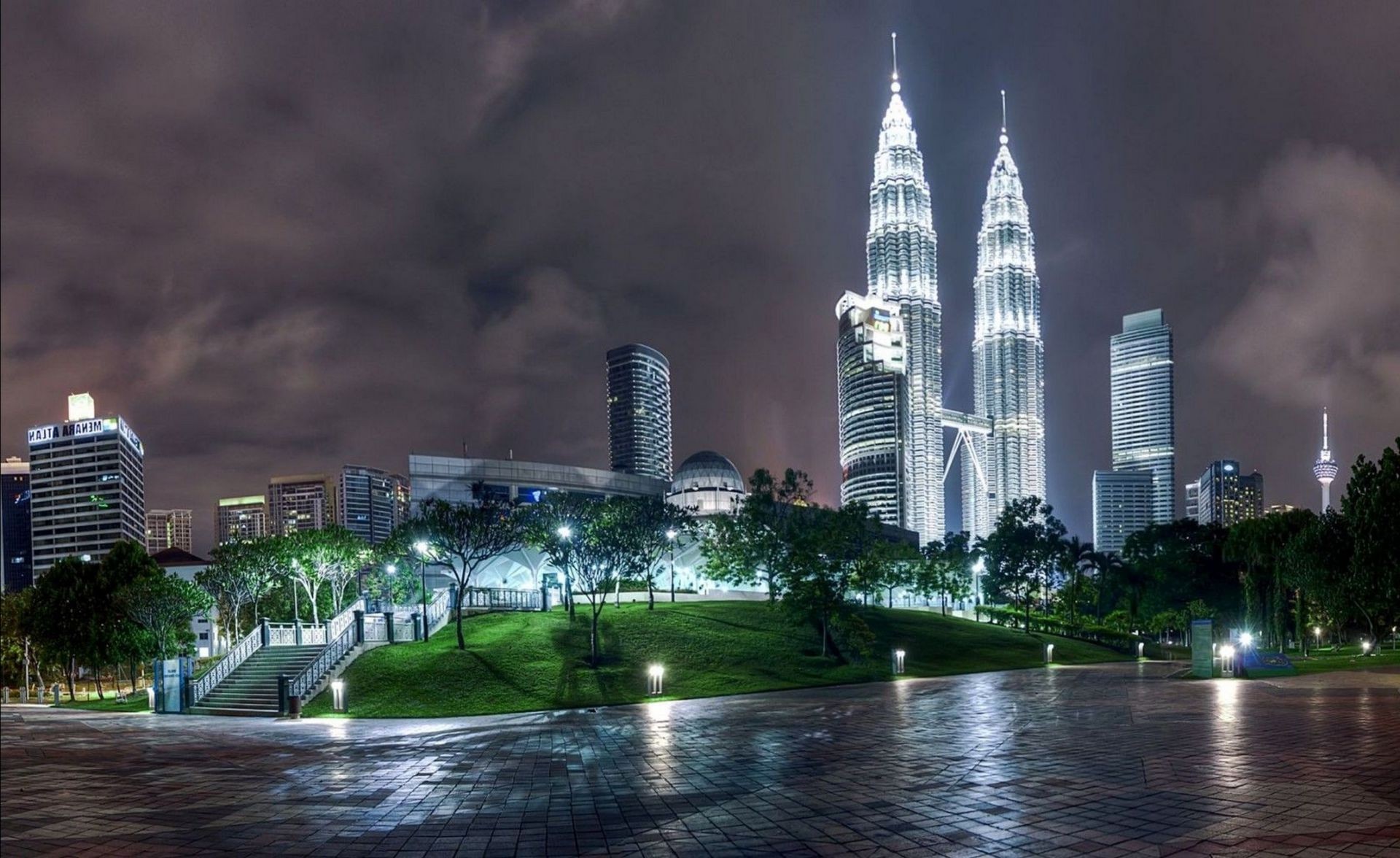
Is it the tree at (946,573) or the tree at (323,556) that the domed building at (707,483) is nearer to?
the tree at (946,573)

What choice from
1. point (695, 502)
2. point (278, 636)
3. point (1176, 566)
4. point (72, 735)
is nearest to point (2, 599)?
point (278, 636)

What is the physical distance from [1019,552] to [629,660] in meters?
45.9

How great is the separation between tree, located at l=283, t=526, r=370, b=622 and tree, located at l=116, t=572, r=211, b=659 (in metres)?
5.39

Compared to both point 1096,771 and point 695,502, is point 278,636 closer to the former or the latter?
point 1096,771

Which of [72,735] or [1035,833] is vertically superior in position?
[1035,833]

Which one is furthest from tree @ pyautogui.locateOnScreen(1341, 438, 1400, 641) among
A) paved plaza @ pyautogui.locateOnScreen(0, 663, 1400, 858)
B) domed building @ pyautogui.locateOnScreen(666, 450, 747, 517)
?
domed building @ pyautogui.locateOnScreen(666, 450, 747, 517)

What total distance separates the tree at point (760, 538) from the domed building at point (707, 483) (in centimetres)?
7649

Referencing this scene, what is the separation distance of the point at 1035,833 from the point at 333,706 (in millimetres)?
25956

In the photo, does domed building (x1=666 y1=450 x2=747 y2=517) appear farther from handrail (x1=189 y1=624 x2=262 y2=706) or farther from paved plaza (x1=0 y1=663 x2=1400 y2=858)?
paved plaza (x1=0 y1=663 x2=1400 y2=858)

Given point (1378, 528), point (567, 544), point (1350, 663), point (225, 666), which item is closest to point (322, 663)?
point (225, 666)

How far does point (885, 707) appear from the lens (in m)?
24.1

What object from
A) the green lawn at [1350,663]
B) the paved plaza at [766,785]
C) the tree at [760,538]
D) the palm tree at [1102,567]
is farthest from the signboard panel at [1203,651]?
the palm tree at [1102,567]

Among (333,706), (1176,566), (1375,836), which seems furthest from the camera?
(1176,566)

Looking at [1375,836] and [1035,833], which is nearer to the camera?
[1375,836]
